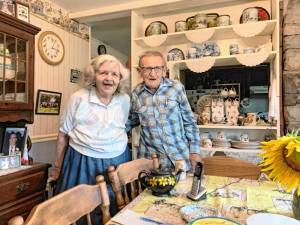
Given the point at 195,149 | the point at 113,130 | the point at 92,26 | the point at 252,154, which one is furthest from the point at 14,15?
the point at 252,154

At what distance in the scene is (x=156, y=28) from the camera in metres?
2.37

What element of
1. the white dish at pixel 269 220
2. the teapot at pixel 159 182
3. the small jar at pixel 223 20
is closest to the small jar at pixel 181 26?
the small jar at pixel 223 20

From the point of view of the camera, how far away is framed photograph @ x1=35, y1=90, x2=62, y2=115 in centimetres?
224

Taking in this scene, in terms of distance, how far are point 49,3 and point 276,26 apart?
1938mm

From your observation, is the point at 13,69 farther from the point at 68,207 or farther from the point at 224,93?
the point at 224,93

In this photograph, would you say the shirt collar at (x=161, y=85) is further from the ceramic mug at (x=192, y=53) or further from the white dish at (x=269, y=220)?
the white dish at (x=269, y=220)

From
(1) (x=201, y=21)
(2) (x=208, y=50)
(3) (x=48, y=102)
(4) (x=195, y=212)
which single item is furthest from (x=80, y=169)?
(1) (x=201, y=21)

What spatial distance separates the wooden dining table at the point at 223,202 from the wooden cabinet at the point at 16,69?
3.51ft

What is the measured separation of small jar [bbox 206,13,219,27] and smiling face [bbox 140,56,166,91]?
849mm

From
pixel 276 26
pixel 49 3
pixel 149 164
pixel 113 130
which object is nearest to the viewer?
pixel 149 164

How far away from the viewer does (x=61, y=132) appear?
5.10 feet

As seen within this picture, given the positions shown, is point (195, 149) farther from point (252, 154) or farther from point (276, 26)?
point (276, 26)

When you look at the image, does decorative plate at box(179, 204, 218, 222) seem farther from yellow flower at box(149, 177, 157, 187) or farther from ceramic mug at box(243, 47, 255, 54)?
ceramic mug at box(243, 47, 255, 54)

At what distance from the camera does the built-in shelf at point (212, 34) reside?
201cm
